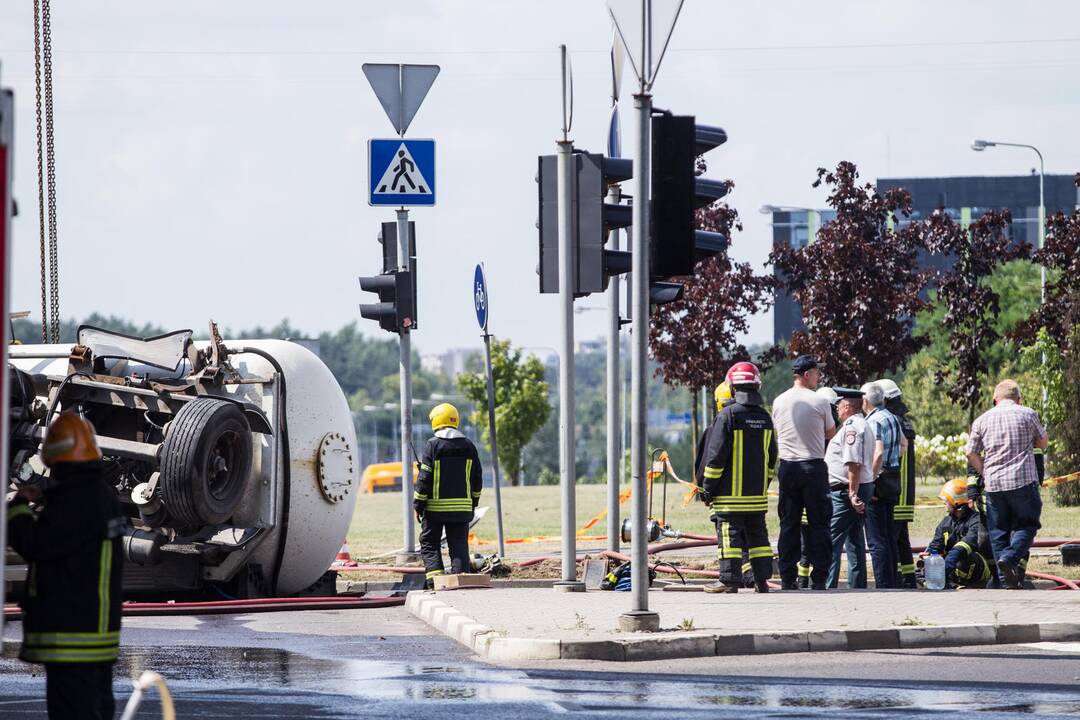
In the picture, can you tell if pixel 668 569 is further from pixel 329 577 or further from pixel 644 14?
pixel 644 14

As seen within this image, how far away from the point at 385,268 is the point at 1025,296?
5296 centimetres

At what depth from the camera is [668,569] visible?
1717 centimetres

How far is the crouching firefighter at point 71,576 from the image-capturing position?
A: 665cm

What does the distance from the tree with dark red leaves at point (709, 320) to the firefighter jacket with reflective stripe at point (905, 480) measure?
17751 millimetres

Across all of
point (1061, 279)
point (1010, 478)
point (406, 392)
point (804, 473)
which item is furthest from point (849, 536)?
point (1061, 279)

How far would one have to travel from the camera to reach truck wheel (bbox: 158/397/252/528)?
13.2 meters

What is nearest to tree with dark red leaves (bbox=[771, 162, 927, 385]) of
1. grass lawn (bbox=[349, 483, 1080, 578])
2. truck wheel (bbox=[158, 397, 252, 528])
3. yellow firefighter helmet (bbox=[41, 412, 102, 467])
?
grass lawn (bbox=[349, 483, 1080, 578])

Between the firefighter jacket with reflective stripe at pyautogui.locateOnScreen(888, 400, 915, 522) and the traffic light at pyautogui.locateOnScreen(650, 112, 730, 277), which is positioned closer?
the traffic light at pyautogui.locateOnScreen(650, 112, 730, 277)

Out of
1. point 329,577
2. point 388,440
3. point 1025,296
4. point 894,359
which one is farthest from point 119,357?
point 388,440

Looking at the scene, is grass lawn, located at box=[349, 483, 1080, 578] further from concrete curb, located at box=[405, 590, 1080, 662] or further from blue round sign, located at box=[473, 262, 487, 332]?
concrete curb, located at box=[405, 590, 1080, 662]

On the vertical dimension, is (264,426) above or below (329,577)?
above

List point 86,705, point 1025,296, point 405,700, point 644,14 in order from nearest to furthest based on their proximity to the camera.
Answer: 1. point 86,705
2. point 405,700
3. point 644,14
4. point 1025,296

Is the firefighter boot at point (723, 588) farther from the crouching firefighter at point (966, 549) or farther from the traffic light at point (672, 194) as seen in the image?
the traffic light at point (672, 194)

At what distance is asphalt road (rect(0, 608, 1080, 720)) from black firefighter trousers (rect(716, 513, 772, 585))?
111 inches
